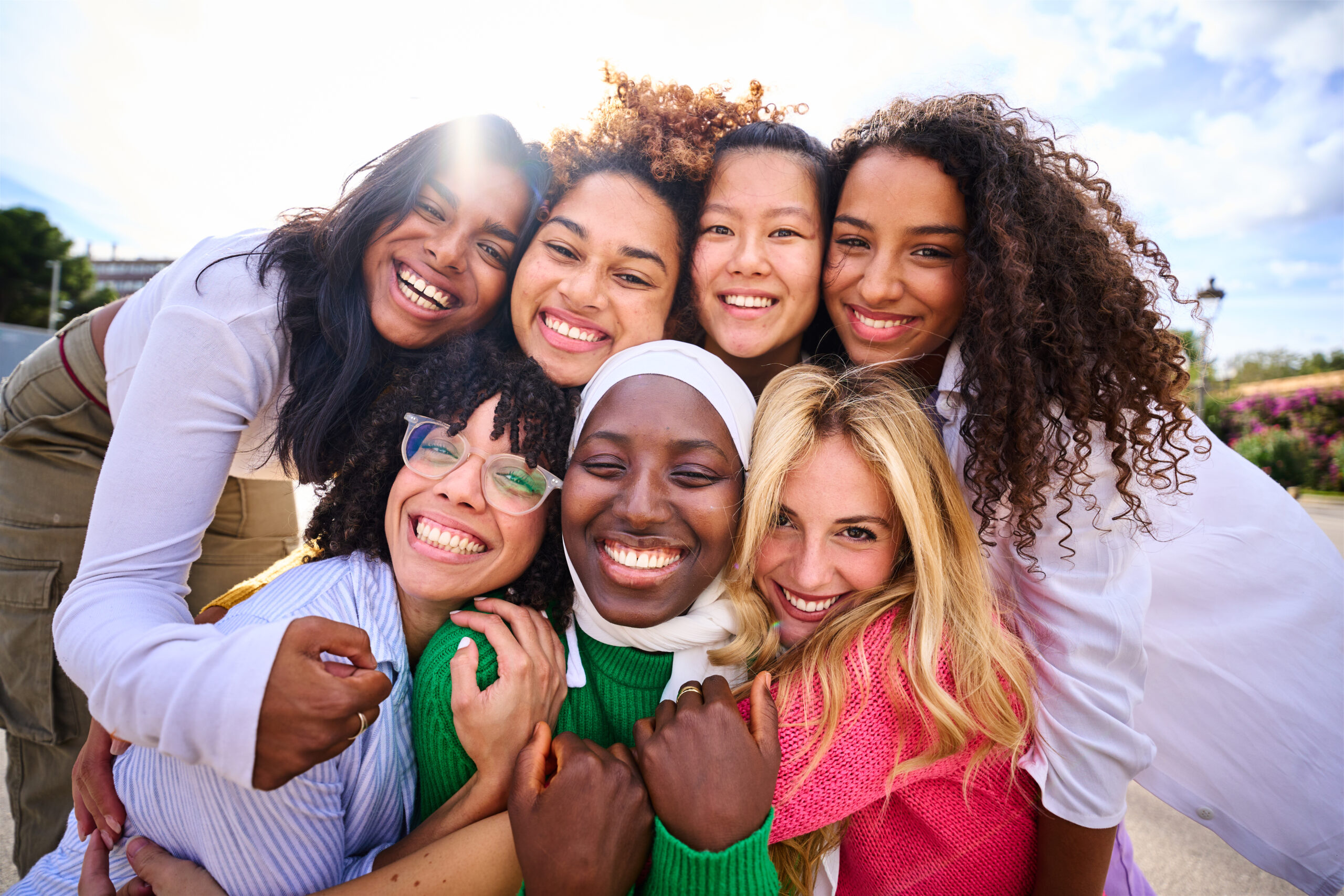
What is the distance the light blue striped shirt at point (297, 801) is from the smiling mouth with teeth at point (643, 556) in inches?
33.5

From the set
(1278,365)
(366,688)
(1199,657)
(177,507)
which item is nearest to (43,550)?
(177,507)

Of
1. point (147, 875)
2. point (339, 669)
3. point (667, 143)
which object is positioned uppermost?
point (667, 143)

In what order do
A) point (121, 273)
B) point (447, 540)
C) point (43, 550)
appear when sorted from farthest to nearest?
point (121, 273), point (43, 550), point (447, 540)

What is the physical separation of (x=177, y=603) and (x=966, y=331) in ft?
9.84

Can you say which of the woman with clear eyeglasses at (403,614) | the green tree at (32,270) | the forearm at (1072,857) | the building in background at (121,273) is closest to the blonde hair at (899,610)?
the forearm at (1072,857)

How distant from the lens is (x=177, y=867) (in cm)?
209

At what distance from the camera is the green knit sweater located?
1944mm

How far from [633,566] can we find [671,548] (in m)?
0.14

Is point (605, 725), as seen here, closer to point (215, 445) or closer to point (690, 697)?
point (690, 697)

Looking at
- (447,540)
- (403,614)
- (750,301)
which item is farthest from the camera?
(750,301)

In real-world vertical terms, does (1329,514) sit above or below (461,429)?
below

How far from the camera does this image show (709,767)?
2033 millimetres

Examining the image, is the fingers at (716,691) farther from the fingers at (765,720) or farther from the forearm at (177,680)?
the forearm at (177,680)

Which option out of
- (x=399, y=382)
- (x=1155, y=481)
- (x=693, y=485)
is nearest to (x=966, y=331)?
(x=1155, y=481)
